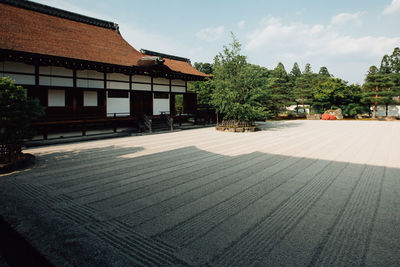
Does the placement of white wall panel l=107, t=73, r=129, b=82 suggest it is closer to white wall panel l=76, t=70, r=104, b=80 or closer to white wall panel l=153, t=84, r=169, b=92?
white wall panel l=76, t=70, r=104, b=80

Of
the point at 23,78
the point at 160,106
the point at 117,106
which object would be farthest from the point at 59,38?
the point at 160,106

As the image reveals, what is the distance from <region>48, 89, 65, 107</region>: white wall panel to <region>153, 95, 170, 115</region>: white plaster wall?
19.8ft

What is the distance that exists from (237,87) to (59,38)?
11.0 meters

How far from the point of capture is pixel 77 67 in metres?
11.5

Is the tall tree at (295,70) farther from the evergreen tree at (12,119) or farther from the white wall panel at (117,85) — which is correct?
the evergreen tree at (12,119)

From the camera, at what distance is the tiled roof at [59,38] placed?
35.5ft

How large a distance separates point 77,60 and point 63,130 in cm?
428

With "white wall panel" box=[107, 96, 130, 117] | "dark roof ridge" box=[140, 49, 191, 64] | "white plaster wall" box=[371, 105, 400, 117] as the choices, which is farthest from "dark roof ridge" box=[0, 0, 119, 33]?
"white plaster wall" box=[371, 105, 400, 117]

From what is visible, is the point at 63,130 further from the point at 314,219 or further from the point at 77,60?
the point at 314,219

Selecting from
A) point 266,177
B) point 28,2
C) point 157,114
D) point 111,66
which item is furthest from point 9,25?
point 266,177

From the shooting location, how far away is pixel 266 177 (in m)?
5.25

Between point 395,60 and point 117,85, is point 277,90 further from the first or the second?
point 395,60

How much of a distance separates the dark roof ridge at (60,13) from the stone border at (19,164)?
11653mm

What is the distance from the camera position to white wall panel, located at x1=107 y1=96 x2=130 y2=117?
1404cm
